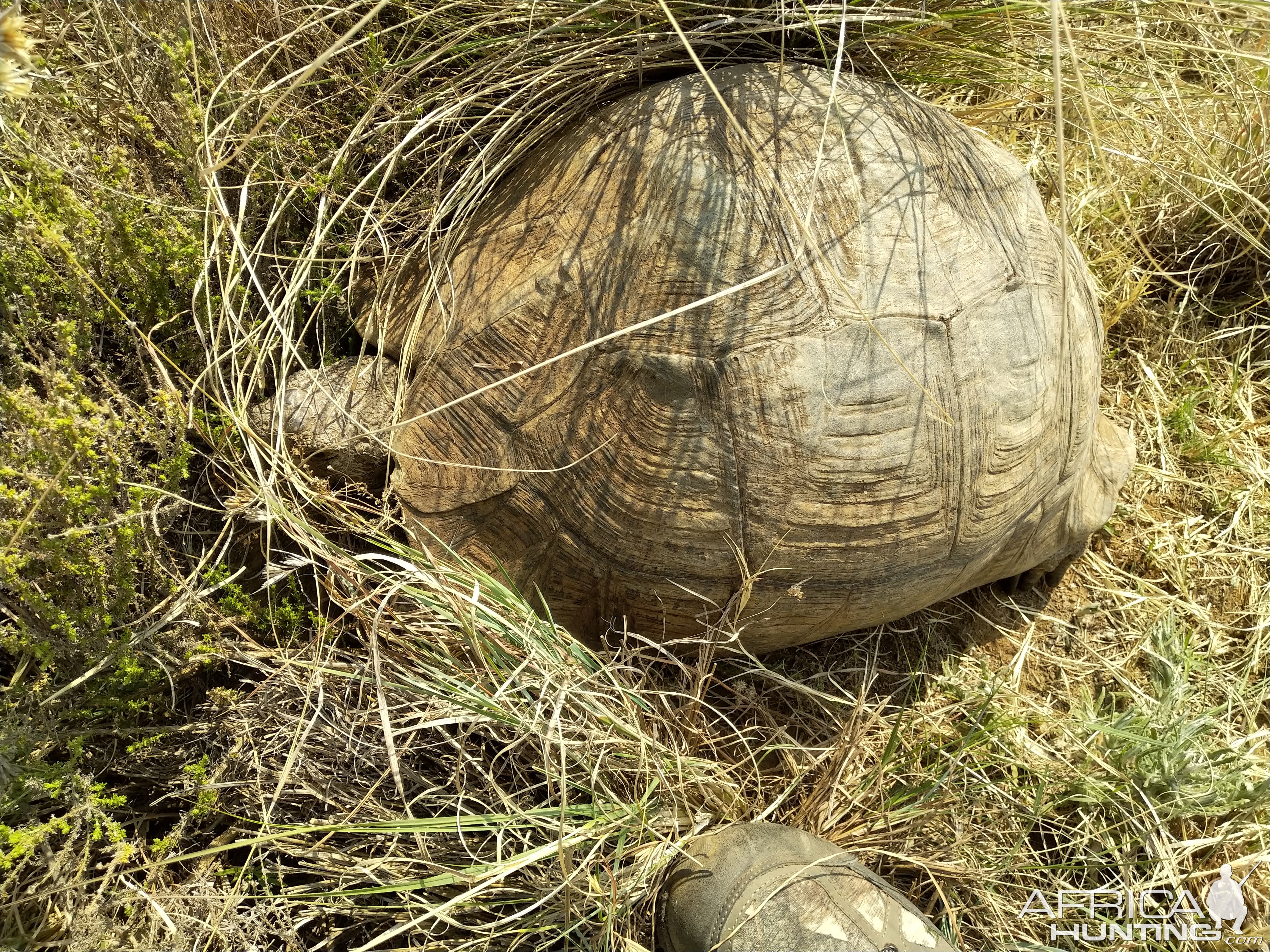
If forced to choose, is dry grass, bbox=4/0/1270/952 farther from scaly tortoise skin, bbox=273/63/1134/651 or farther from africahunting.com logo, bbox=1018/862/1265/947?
scaly tortoise skin, bbox=273/63/1134/651

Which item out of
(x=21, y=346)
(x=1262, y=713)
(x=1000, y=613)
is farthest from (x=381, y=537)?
(x=1262, y=713)

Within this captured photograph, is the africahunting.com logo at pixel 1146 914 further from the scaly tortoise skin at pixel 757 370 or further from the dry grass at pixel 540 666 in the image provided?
the scaly tortoise skin at pixel 757 370

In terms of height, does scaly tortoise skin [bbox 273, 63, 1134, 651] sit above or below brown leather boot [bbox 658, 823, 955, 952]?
above

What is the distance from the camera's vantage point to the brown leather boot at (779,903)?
6.15 ft

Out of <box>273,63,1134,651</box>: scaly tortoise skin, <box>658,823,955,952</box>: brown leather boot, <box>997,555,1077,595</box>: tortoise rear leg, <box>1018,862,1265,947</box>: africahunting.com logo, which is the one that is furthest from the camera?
<box>997,555,1077,595</box>: tortoise rear leg

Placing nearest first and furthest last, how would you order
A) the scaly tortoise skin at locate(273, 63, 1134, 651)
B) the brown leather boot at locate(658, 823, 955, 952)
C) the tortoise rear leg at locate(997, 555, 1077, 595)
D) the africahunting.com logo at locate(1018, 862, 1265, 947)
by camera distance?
the scaly tortoise skin at locate(273, 63, 1134, 651) < the brown leather boot at locate(658, 823, 955, 952) < the africahunting.com logo at locate(1018, 862, 1265, 947) < the tortoise rear leg at locate(997, 555, 1077, 595)

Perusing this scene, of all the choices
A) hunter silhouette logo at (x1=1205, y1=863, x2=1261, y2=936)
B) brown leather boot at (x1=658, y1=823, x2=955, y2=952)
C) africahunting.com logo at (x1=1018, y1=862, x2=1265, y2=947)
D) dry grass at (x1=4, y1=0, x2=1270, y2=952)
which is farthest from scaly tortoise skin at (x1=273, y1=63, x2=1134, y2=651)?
hunter silhouette logo at (x1=1205, y1=863, x2=1261, y2=936)

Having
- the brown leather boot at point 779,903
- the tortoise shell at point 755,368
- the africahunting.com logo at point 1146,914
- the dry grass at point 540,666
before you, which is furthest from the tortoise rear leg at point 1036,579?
the brown leather boot at point 779,903

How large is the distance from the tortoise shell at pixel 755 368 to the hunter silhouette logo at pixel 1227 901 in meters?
1.19

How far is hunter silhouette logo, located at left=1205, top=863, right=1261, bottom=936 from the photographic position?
219 cm

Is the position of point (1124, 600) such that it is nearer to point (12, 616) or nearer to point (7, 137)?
point (12, 616)

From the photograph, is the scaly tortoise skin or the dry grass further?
the dry grass

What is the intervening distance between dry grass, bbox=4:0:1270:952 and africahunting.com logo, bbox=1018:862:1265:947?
4 centimetres

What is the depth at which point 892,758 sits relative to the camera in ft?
7.47
